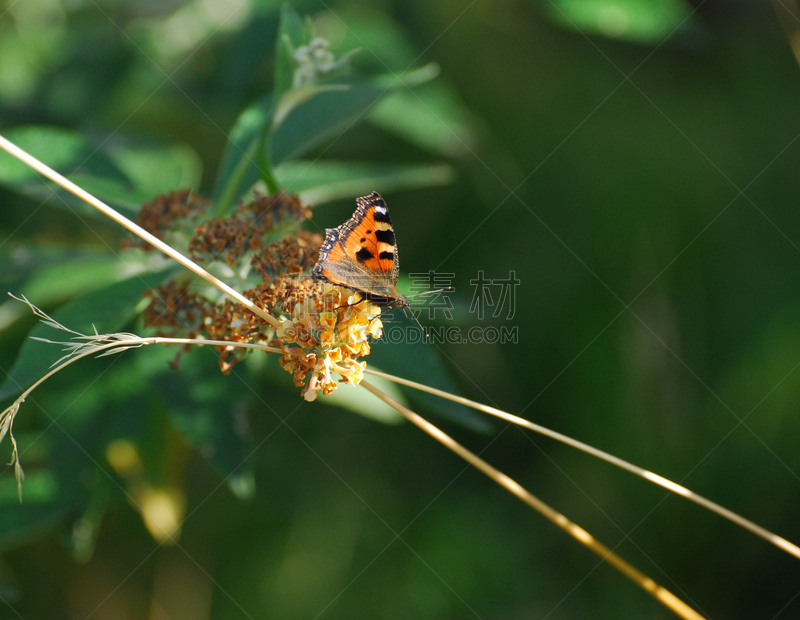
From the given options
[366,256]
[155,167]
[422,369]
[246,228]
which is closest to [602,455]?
[422,369]

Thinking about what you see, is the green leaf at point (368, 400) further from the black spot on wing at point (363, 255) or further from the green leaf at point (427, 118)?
the green leaf at point (427, 118)

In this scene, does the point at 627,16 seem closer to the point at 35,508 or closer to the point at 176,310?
the point at 176,310

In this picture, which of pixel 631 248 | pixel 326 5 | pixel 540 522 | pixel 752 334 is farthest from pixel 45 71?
pixel 752 334

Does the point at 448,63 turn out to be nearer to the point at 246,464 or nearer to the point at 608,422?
the point at 608,422

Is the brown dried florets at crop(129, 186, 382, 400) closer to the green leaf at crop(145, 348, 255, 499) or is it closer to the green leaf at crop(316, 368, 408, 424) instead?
the green leaf at crop(145, 348, 255, 499)

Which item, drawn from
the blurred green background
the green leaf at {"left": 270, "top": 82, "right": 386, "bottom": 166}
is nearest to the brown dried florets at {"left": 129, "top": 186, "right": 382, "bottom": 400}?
the green leaf at {"left": 270, "top": 82, "right": 386, "bottom": 166}
